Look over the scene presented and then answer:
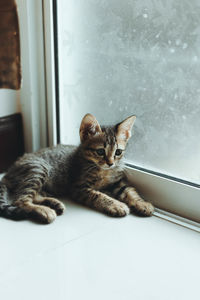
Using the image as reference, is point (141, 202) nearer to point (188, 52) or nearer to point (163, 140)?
point (163, 140)

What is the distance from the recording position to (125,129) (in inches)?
59.2

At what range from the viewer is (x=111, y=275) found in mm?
1066

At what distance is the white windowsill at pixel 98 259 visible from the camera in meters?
1.00

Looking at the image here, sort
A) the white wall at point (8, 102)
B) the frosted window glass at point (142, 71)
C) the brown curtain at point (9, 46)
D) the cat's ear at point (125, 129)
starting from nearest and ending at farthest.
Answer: the brown curtain at point (9, 46) → the frosted window glass at point (142, 71) → the cat's ear at point (125, 129) → the white wall at point (8, 102)

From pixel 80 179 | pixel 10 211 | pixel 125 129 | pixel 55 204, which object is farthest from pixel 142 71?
pixel 10 211

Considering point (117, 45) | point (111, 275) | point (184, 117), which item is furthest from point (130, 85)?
point (111, 275)

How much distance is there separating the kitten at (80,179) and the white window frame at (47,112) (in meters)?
0.07

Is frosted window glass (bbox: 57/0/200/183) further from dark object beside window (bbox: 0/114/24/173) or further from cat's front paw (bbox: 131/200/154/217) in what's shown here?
dark object beside window (bbox: 0/114/24/173)

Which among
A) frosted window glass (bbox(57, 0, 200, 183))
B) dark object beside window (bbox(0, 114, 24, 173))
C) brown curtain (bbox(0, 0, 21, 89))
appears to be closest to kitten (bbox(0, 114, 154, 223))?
frosted window glass (bbox(57, 0, 200, 183))

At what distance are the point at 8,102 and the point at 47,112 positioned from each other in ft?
0.66

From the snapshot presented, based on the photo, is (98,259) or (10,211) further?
(10,211)

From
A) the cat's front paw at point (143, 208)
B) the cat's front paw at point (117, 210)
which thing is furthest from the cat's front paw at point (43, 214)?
the cat's front paw at point (143, 208)

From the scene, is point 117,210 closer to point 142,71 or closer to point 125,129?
point 125,129

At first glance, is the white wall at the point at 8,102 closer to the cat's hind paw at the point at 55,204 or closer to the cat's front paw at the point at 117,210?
the cat's hind paw at the point at 55,204
